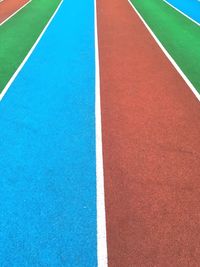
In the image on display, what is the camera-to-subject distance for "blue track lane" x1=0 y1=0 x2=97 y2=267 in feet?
14.6

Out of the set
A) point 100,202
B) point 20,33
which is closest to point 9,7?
point 20,33

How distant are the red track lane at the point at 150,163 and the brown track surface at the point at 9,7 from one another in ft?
27.4

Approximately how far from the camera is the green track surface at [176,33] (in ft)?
34.9

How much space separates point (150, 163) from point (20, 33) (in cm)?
985

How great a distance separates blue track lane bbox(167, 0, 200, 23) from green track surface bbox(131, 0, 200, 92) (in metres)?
0.48

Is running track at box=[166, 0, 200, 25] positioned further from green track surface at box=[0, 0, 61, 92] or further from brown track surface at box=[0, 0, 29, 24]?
brown track surface at box=[0, 0, 29, 24]

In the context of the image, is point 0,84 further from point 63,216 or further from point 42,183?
point 63,216

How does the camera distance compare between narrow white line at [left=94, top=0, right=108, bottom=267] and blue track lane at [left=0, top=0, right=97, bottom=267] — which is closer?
narrow white line at [left=94, top=0, right=108, bottom=267]

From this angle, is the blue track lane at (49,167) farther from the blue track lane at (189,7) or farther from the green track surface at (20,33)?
the blue track lane at (189,7)

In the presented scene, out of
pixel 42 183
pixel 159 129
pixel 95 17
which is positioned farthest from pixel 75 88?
pixel 95 17

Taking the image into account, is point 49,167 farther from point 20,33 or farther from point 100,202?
point 20,33

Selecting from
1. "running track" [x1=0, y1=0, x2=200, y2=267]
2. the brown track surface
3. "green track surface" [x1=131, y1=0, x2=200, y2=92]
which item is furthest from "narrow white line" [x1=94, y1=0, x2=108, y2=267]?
the brown track surface

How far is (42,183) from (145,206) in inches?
62.8

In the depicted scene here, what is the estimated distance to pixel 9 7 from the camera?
19438 mm
